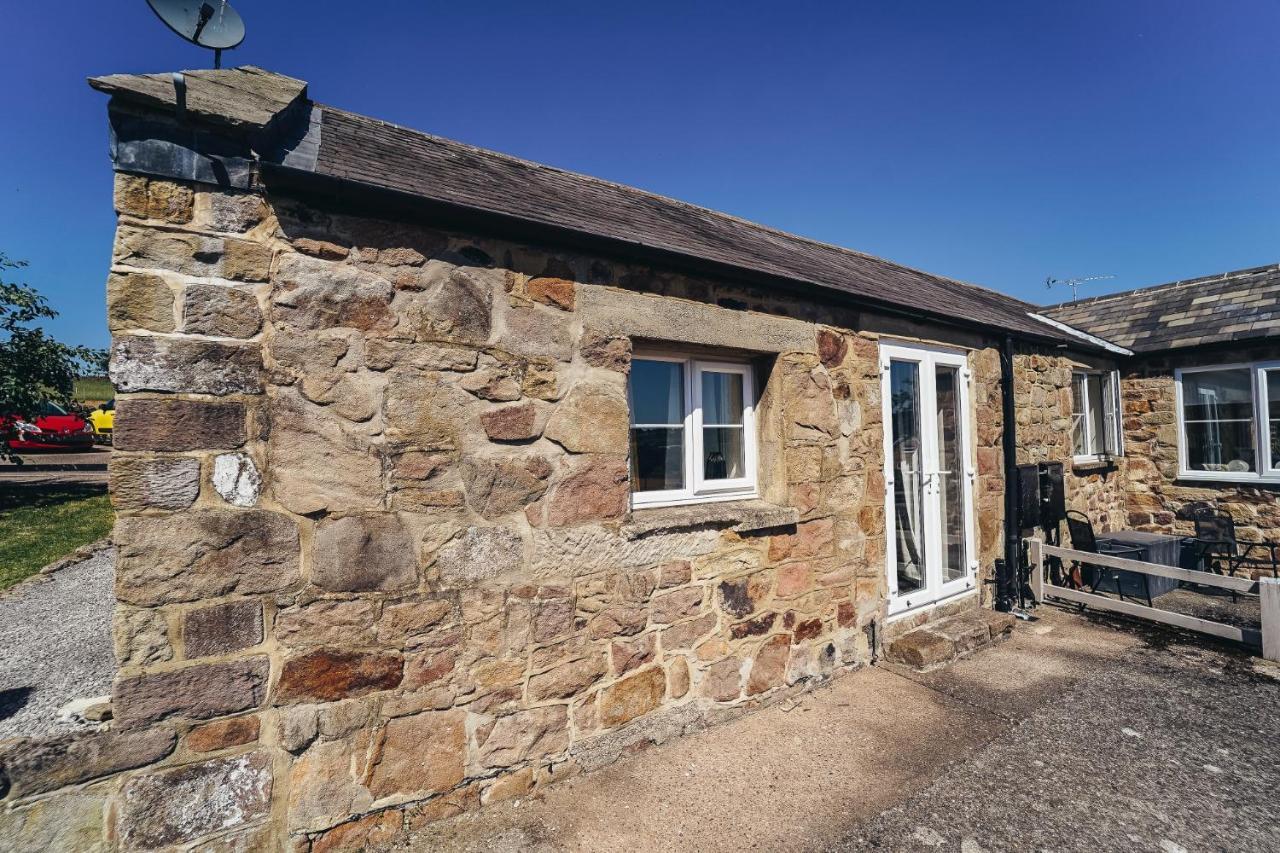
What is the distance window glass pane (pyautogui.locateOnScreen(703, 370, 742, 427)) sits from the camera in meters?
4.14

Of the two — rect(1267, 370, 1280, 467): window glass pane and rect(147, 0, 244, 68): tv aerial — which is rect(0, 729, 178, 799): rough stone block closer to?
rect(147, 0, 244, 68): tv aerial

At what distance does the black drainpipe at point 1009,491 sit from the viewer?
20.1ft

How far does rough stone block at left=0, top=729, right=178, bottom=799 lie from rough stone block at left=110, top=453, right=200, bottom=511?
88cm

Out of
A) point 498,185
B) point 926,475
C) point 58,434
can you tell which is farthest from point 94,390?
point 926,475

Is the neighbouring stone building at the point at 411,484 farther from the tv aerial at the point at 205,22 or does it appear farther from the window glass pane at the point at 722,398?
the tv aerial at the point at 205,22

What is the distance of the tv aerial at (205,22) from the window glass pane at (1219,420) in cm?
1140

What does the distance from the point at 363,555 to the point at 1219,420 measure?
1080cm

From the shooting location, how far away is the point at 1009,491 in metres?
6.29

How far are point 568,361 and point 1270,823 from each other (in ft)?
13.8

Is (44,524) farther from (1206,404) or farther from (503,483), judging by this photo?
(1206,404)

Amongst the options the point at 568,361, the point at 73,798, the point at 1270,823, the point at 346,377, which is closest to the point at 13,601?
the point at 73,798

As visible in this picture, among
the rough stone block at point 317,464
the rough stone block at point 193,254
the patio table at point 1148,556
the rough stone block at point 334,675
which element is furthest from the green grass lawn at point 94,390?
the patio table at point 1148,556

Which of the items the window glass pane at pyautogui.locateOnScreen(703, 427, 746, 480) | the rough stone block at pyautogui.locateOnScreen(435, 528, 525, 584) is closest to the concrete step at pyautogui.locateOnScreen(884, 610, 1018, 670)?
the window glass pane at pyautogui.locateOnScreen(703, 427, 746, 480)

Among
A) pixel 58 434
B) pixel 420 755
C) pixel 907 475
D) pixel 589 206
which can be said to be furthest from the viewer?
pixel 58 434
